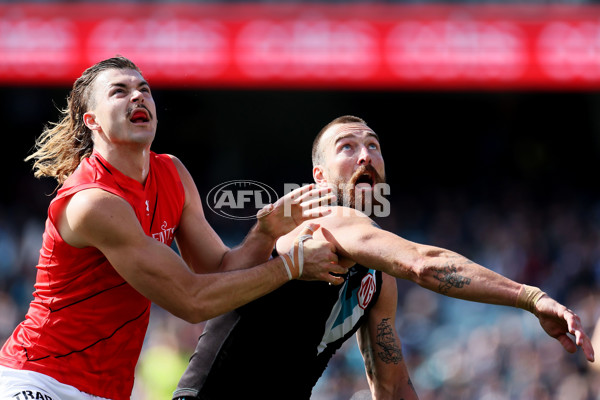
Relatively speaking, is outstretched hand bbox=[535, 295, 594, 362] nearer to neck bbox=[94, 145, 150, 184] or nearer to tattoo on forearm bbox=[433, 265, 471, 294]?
tattoo on forearm bbox=[433, 265, 471, 294]

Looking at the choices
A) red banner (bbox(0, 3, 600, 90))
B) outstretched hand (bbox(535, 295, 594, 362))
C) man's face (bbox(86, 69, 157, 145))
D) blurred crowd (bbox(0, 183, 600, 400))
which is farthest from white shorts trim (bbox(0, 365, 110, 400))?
red banner (bbox(0, 3, 600, 90))

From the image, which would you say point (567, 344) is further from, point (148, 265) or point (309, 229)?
point (148, 265)

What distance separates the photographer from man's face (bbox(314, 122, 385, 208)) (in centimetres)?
510

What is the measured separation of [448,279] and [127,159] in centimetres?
187

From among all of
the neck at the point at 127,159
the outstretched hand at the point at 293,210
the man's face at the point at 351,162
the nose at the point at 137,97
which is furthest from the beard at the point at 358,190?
the nose at the point at 137,97

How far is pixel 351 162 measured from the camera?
204 inches

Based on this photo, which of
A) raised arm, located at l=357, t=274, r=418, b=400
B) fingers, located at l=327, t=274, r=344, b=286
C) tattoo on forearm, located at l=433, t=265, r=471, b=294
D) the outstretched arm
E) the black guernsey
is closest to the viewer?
the outstretched arm

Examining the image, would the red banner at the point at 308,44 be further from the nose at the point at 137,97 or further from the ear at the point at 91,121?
the nose at the point at 137,97

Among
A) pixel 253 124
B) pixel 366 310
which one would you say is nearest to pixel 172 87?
pixel 253 124

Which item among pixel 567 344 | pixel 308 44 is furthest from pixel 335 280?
pixel 308 44

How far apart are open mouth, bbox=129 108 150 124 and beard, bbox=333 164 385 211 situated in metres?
1.20

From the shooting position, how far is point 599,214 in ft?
48.4

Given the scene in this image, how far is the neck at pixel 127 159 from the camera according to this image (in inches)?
185

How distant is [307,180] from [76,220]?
36.0 feet
